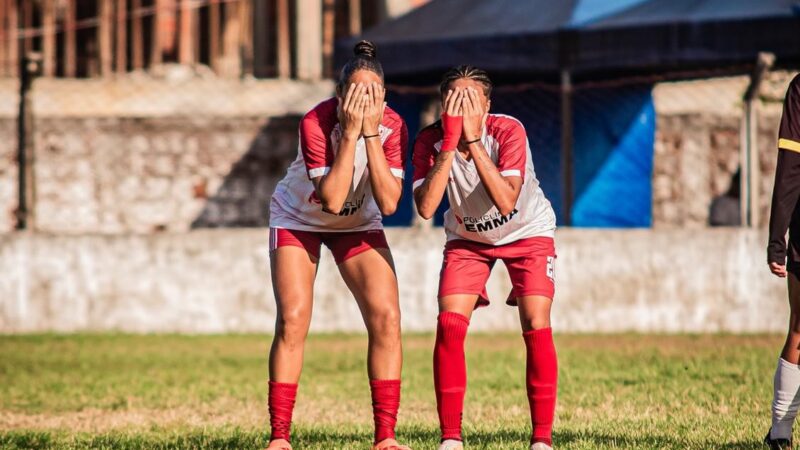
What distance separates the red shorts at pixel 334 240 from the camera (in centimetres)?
663

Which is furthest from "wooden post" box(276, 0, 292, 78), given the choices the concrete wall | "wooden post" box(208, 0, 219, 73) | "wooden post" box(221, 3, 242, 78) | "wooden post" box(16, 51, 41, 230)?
"wooden post" box(16, 51, 41, 230)

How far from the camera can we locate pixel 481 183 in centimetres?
648

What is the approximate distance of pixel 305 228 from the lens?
21.8ft

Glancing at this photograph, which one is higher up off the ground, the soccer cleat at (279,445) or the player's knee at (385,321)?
the player's knee at (385,321)

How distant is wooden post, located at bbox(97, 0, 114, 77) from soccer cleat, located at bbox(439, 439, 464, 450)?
18.1 metres

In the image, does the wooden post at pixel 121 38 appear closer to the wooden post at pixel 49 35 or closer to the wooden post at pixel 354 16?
the wooden post at pixel 49 35

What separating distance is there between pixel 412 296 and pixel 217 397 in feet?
15.9

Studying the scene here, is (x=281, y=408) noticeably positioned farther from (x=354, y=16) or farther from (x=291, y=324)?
(x=354, y=16)

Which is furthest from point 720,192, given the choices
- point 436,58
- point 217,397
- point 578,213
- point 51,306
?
point 217,397

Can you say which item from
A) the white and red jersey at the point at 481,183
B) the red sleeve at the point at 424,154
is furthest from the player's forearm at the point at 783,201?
the red sleeve at the point at 424,154

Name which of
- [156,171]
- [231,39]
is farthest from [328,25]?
[156,171]

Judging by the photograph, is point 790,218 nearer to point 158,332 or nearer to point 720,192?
point 158,332

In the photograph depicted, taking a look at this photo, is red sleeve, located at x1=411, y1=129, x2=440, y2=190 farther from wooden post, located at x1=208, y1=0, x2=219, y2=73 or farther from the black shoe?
wooden post, located at x1=208, y1=0, x2=219, y2=73

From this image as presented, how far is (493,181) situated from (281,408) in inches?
58.0
